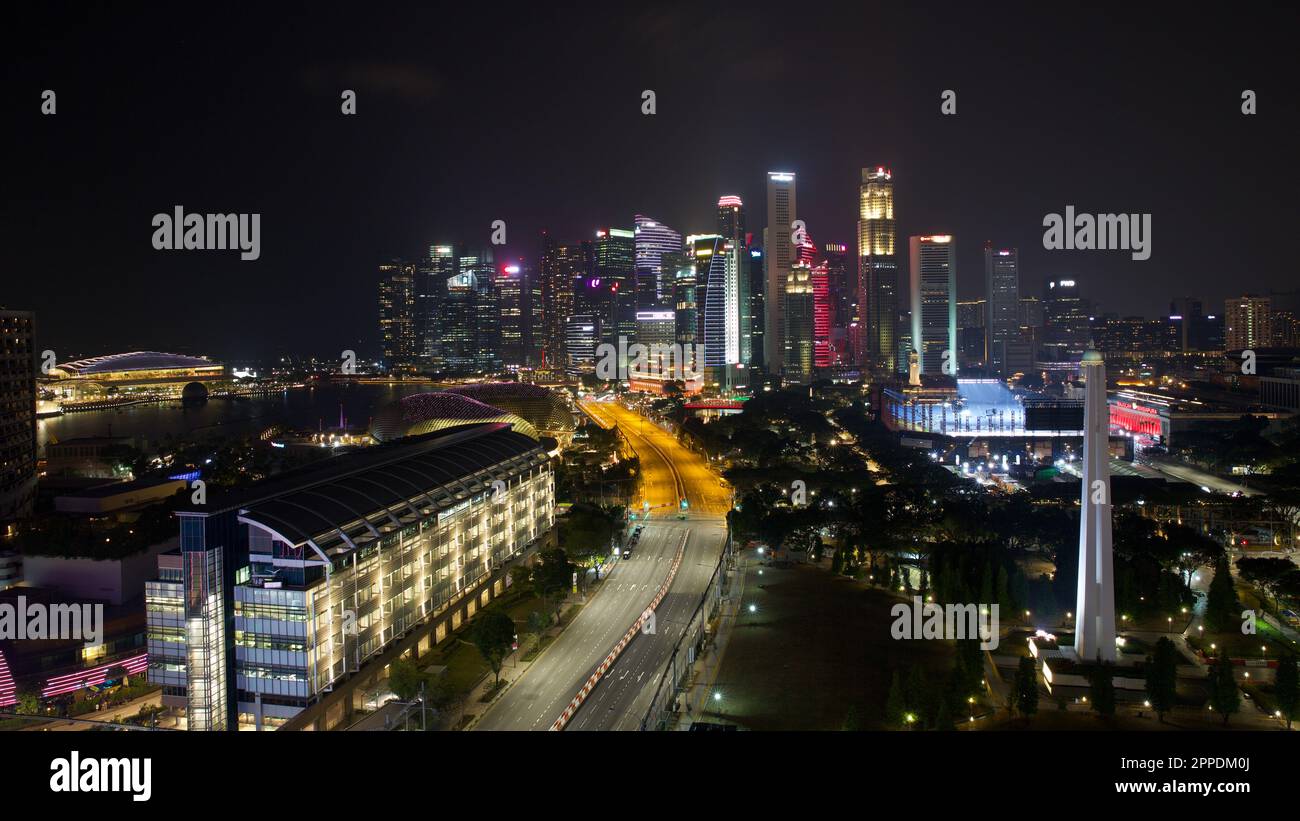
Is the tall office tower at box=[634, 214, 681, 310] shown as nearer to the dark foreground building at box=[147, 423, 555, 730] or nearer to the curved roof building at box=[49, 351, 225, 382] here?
the curved roof building at box=[49, 351, 225, 382]

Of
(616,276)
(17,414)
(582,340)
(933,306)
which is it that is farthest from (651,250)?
(17,414)

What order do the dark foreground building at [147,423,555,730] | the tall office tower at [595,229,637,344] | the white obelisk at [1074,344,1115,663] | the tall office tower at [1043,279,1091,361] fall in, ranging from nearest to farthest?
the dark foreground building at [147,423,555,730], the white obelisk at [1074,344,1115,663], the tall office tower at [1043,279,1091,361], the tall office tower at [595,229,637,344]

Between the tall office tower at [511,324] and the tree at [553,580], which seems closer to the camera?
the tree at [553,580]

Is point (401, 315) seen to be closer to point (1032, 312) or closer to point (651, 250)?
point (651, 250)

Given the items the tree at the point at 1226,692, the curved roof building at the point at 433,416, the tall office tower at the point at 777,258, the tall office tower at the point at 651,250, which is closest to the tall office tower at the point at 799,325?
the tall office tower at the point at 777,258

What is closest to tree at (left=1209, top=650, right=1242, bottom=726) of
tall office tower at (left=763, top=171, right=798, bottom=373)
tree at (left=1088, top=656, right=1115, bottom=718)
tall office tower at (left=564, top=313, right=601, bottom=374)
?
tree at (left=1088, top=656, right=1115, bottom=718)

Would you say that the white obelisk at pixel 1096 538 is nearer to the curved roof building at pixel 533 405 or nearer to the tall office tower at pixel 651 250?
the curved roof building at pixel 533 405

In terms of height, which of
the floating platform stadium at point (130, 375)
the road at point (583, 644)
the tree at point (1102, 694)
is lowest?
the road at point (583, 644)
